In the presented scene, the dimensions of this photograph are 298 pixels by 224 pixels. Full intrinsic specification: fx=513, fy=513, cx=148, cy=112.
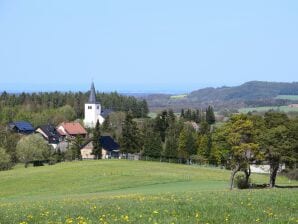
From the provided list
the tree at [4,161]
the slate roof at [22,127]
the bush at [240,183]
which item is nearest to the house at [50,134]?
the slate roof at [22,127]

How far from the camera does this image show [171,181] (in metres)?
65.8

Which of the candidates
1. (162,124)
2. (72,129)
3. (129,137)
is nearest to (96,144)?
(129,137)

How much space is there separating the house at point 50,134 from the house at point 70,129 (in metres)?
3.05

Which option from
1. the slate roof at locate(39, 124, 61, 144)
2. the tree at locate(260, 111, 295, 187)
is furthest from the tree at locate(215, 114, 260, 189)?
the slate roof at locate(39, 124, 61, 144)

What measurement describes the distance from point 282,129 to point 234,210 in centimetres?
3451

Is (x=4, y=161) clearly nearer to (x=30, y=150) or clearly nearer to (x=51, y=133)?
(x=30, y=150)

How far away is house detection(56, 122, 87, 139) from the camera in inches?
7205

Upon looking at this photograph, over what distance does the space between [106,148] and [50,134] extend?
4481cm

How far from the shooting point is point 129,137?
118m

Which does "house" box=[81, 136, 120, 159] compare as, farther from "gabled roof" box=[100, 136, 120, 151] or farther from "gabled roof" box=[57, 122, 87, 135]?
"gabled roof" box=[57, 122, 87, 135]

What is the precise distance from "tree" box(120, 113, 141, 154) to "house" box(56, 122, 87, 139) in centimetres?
6454

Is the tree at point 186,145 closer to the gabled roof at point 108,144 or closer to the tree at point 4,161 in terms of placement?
the gabled roof at point 108,144

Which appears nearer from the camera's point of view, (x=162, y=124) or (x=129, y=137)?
(x=129, y=137)

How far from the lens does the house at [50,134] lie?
570ft
